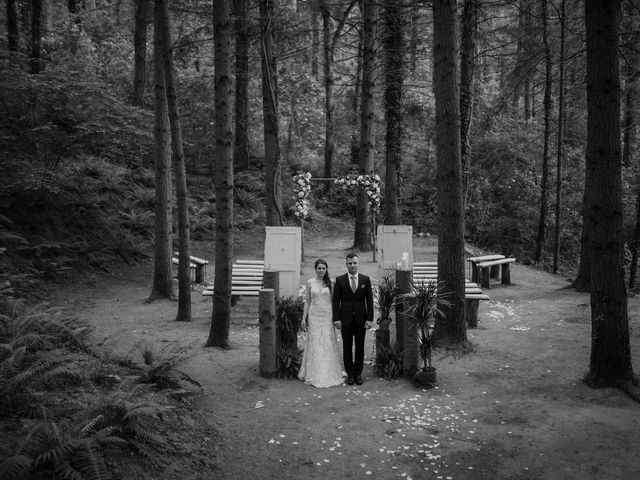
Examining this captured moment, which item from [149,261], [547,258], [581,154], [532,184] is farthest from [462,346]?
[581,154]

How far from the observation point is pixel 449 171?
29.3 feet

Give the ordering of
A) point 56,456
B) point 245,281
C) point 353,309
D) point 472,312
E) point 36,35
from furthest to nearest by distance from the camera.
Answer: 1. point 36,35
2. point 245,281
3. point 472,312
4. point 353,309
5. point 56,456

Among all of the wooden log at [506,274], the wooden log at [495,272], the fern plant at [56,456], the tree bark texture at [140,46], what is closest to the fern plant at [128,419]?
the fern plant at [56,456]

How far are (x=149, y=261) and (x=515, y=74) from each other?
1104 centimetres

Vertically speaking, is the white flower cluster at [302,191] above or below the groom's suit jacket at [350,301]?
above

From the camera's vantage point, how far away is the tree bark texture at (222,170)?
8.86 metres

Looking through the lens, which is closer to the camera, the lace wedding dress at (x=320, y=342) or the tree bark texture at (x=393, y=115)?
the lace wedding dress at (x=320, y=342)

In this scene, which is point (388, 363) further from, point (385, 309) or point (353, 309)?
point (353, 309)

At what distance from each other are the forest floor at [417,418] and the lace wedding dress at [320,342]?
0.26 m

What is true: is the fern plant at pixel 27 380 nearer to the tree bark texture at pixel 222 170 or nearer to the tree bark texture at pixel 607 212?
the tree bark texture at pixel 222 170

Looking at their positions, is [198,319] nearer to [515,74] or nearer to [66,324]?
[66,324]

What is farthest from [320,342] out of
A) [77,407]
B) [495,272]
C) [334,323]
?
[495,272]

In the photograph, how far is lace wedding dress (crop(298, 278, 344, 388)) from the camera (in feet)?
25.6

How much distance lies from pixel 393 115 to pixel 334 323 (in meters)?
10.9
